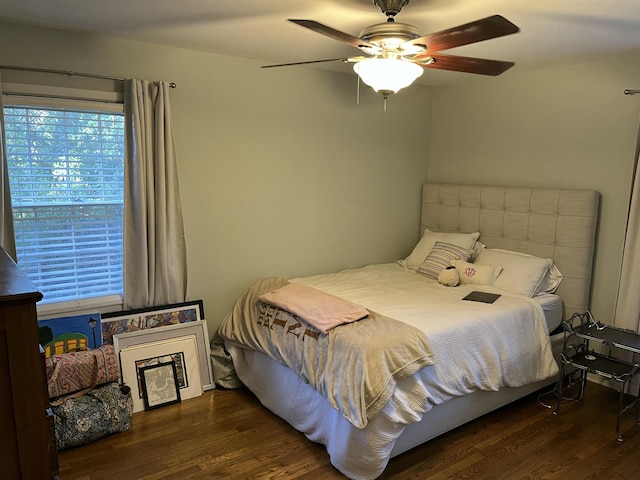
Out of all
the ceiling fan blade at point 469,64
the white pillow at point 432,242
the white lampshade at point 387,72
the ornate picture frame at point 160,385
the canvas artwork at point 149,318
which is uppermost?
the ceiling fan blade at point 469,64

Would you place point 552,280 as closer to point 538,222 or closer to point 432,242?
point 538,222

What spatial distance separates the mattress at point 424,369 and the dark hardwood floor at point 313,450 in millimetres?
163

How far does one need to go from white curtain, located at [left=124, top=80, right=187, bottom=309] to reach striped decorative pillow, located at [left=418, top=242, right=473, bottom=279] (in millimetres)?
1945

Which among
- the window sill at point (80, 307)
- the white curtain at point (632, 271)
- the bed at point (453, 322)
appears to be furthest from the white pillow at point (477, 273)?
the window sill at point (80, 307)

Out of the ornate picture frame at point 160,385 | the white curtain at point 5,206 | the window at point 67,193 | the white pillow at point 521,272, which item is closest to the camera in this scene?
the white curtain at point 5,206

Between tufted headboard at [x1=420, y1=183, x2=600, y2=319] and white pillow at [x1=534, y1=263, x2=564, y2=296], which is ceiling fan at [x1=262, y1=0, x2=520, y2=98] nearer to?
tufted headboard at [x1=420, y1=183, x2=600, y2=319]

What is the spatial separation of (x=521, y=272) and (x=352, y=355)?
1.71 m

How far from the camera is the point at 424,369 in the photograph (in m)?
2.41

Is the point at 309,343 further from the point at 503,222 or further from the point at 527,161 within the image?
the point at 527,161

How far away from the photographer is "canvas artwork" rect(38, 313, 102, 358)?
2.76m

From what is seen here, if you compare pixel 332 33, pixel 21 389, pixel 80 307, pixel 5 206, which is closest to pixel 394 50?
pixel 332 33

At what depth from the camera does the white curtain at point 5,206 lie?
8.29ft

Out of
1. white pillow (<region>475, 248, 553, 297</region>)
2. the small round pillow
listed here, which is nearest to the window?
the small round pillow

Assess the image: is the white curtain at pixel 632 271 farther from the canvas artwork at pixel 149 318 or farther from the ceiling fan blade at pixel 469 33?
the canvas artwork at pixel 149 318
